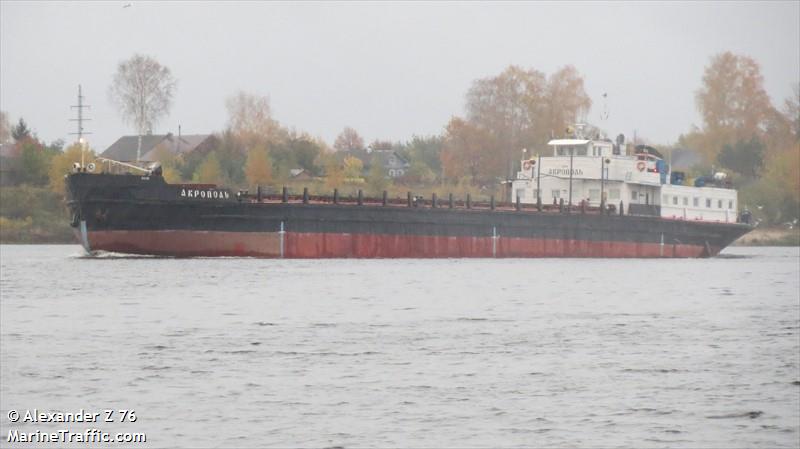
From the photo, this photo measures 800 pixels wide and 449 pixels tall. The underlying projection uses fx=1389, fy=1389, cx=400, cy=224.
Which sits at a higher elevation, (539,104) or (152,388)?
(539,104)

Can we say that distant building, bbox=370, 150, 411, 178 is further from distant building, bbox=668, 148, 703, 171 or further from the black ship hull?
the black ship hull

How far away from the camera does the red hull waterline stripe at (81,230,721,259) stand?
192 ft

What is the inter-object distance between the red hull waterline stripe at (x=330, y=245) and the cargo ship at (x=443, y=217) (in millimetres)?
48

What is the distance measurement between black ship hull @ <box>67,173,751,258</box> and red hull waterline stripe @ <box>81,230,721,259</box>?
1.8 inches

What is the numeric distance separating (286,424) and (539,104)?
349 feet

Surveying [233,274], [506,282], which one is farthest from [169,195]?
[506,282]

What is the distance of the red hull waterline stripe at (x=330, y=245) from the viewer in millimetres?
58562

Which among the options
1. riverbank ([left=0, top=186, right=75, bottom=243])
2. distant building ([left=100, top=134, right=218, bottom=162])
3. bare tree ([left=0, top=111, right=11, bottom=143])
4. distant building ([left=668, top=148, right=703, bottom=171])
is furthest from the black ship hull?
bare tree ([left=0, top=111, right=11, bottom=143])

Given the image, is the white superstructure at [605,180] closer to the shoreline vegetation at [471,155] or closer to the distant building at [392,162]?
the shoreline vegetation at [471,155]

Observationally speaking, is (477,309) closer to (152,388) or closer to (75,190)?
(152,388)

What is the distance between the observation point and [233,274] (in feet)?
171

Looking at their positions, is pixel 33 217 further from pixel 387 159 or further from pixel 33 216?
pixel 387 159

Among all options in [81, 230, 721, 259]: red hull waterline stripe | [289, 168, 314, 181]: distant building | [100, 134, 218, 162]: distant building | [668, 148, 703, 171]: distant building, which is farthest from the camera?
[668, 148, 703, 171]: distant building

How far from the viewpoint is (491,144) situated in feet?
404
